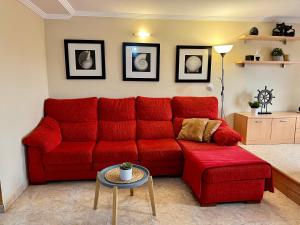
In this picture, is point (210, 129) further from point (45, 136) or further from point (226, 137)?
point (45, 136)

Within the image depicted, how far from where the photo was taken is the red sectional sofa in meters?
2.43

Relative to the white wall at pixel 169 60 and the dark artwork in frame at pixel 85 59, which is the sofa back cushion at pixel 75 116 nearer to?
the white wall at pixel 169 60

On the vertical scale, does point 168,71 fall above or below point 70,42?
below

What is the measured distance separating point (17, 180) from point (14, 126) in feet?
1.99

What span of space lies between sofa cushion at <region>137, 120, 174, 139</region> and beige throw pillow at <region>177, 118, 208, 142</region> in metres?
0.21

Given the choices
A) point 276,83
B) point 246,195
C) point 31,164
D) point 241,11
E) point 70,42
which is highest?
point 241,11

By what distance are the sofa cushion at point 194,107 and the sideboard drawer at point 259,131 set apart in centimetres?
74

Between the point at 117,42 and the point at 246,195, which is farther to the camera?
the point at 117,42

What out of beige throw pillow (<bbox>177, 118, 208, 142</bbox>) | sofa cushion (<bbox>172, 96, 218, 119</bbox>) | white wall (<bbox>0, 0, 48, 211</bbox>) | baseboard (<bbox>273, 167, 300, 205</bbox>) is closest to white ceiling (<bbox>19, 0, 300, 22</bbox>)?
white wall (<bbox>0, 0, 48, 211</bbox>)

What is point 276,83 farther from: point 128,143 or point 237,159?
point 128,143

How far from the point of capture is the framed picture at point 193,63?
3.96m

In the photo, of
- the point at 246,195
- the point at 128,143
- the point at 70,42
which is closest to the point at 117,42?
the point at 70,42

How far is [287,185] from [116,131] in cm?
234

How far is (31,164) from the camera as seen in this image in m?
2.84
